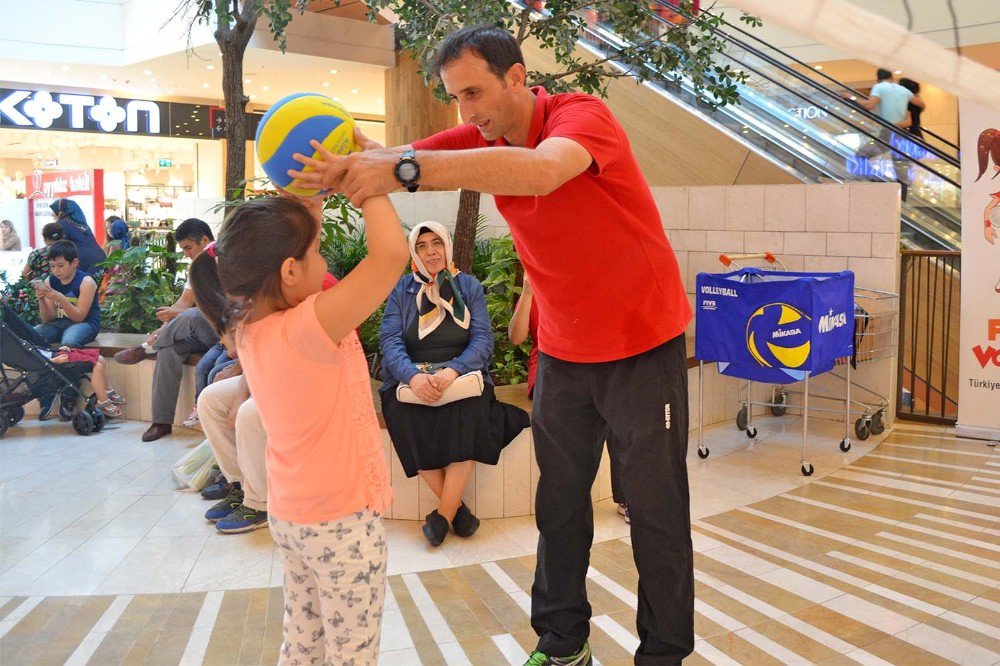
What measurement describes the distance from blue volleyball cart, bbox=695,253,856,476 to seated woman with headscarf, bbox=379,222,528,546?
171 centimetres

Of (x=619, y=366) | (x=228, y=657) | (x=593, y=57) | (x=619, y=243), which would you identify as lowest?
(x=228, y=657)

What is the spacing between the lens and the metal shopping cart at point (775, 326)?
523 cm

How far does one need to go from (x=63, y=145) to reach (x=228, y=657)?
17.1m

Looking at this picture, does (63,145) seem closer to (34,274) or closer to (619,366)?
(34,274)

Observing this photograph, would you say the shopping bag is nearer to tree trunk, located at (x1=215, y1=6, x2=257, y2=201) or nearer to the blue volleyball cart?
the blue volleyball cart

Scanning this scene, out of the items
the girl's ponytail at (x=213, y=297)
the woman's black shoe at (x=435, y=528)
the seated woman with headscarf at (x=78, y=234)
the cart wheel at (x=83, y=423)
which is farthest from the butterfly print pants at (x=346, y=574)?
the seated woman with headscarf at (x=78, y=234)

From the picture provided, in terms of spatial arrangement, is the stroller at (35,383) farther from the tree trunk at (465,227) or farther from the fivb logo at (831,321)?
the fivb logo at (831,321)

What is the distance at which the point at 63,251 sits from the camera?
22.4 ft

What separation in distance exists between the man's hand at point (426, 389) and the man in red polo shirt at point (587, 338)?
159 centimetres

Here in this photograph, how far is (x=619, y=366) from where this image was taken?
7.88ft

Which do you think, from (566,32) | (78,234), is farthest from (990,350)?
(78,234)

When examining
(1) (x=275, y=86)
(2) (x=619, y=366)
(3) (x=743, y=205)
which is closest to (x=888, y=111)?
(3) (x=743, y=205)

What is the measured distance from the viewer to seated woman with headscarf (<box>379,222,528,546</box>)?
4.22 metres

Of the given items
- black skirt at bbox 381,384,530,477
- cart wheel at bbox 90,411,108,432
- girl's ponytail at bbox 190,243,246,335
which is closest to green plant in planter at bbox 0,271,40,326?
cart wheel at bbox 90,411,108,432
